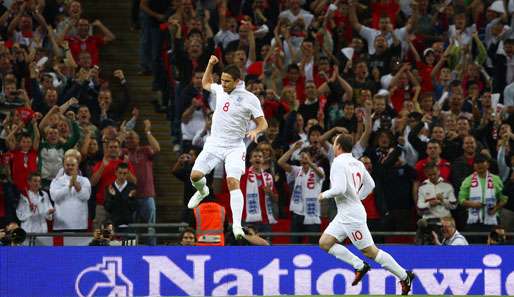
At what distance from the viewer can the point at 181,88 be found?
23.3 meters

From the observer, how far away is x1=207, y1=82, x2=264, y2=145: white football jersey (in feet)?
56.3

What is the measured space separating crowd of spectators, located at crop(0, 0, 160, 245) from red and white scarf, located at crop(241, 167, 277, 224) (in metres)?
1.69

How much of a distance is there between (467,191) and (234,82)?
5.75m

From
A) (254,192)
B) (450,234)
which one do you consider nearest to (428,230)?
(450,234)

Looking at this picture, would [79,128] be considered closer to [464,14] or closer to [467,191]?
[467,191]

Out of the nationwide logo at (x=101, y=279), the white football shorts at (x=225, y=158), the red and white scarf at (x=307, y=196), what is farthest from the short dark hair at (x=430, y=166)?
the nationwide logo at (x=101, y=279)

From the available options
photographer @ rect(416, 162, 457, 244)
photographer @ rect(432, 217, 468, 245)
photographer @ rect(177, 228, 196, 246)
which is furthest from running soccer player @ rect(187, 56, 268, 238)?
photographer @ rect(416, 162, 457, 244)

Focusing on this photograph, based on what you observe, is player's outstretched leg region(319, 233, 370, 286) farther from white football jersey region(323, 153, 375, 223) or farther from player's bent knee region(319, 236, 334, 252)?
white football jersey region(323, 153, 375, 223)

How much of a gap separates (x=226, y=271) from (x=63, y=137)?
4089mm

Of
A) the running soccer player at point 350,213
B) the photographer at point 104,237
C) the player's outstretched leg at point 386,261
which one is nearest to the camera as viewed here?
the running soccer player at point 350,213

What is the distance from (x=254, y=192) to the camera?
20891 millimetres

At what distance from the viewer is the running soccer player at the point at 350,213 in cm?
1653

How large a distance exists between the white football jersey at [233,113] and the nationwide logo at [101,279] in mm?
3070

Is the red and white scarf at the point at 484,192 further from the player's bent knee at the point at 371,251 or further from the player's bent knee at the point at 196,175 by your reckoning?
the player's bent knee at the point at 196,175
